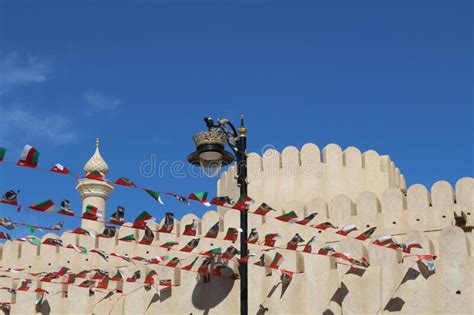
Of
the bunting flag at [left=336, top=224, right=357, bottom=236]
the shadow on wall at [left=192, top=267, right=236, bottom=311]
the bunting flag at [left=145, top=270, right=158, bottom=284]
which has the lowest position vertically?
the shadow on wall at [left=192, top=267, right=236, bottom=311]

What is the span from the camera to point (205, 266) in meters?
15.9

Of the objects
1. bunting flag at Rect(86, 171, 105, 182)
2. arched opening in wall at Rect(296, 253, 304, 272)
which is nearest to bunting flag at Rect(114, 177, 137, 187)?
bunting flag at Rect(86, 171, 105, 182)

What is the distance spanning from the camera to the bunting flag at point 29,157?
1114cm

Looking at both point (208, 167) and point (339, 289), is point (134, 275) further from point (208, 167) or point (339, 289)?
point (208, 167)

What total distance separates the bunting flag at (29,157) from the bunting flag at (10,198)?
974mm

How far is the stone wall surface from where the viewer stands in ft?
45.5

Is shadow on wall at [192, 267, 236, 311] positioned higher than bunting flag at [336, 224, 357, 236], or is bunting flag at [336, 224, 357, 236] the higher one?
bunting flag at [336, 224, 357, 236]

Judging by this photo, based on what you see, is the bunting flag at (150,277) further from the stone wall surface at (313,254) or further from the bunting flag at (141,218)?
the bunting flag at (141,218)

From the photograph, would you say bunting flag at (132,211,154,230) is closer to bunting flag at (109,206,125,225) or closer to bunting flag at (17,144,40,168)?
bunting flag at (109,206,125,225)

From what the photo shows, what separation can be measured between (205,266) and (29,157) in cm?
575

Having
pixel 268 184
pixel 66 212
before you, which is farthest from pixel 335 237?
pixel 66 212

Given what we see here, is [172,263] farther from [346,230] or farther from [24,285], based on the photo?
[24,285]

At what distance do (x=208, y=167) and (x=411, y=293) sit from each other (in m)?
5.04

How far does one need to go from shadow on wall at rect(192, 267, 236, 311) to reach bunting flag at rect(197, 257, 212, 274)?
286 mm
